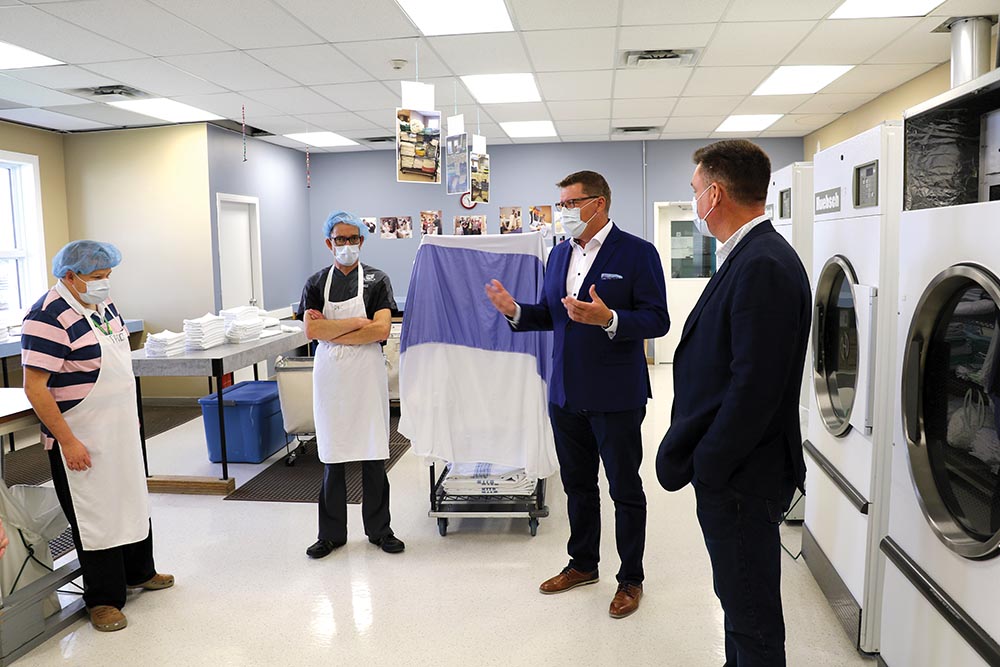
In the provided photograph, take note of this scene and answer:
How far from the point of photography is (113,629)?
Result: 9.12ft

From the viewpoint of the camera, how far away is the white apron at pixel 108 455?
2701 millimetres

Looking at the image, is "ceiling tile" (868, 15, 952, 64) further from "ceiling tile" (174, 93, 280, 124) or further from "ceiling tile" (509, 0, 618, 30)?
"ceiling tile" (174, 93, 280, 124)

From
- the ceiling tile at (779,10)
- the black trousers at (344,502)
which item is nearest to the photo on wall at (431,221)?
the ceiling tile at (779,10)

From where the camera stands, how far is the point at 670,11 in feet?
13.0

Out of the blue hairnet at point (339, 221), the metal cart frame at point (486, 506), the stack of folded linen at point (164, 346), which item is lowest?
the metal cart frame at point (486, 506)

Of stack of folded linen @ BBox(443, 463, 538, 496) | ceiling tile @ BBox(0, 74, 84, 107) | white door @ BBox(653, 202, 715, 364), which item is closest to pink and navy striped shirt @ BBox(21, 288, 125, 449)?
stack of folded linen @ BBox(443, 463, 538, 496)

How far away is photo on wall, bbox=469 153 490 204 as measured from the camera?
5.18 metres

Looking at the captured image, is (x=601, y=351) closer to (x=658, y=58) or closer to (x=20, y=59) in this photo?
(x=658, y=58)

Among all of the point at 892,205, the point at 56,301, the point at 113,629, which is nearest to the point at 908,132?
the point at 892,205

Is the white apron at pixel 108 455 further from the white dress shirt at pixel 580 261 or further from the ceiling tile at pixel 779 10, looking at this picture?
the ceiling tile at pixel 779 10

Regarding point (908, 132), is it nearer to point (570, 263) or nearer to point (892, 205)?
point (892, 205)

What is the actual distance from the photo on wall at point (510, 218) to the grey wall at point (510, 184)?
92mm

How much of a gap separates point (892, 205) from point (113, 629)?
3.17m

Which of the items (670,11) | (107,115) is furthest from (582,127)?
(107,115)
